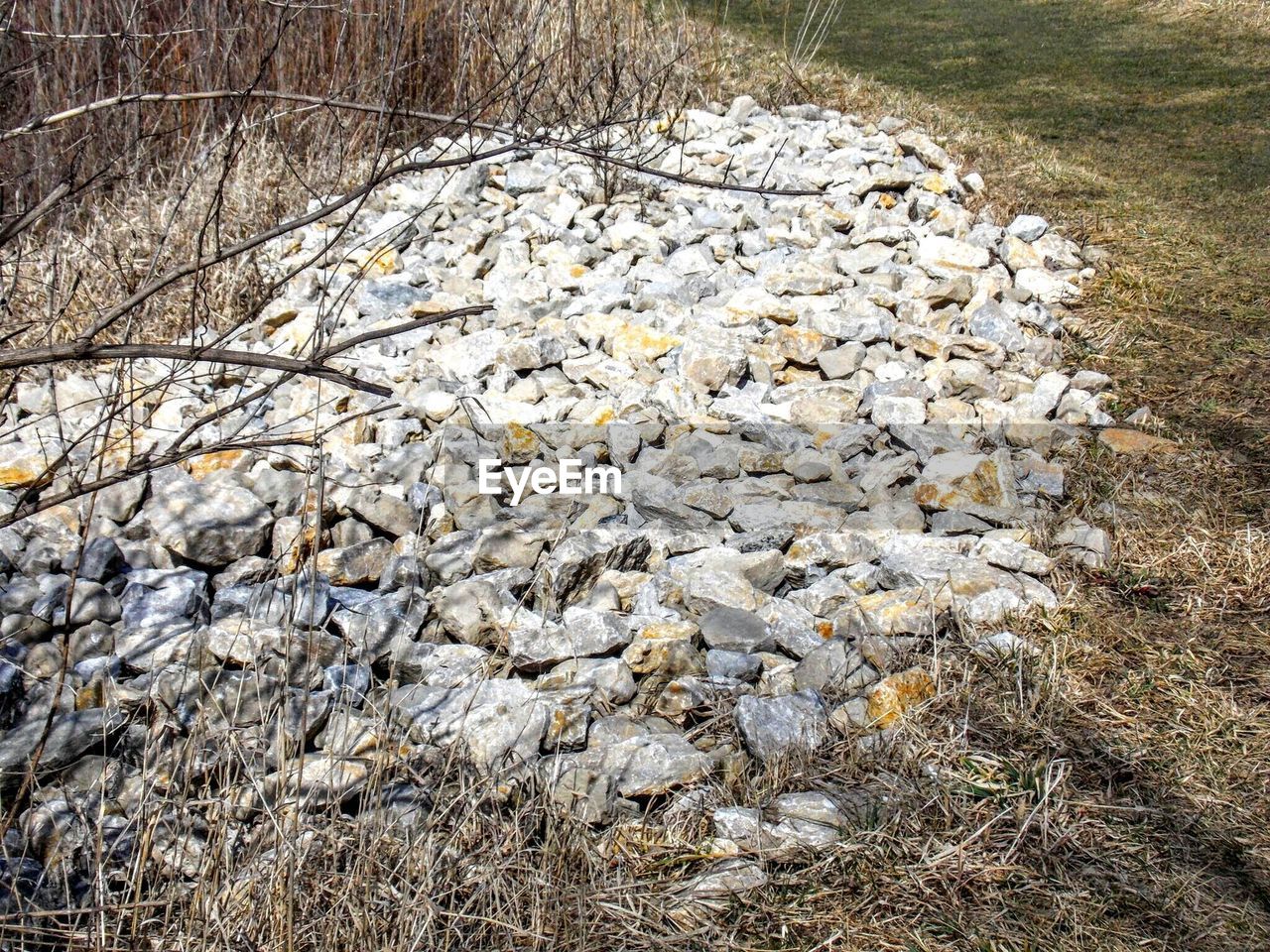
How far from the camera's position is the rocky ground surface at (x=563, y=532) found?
194 centimetres

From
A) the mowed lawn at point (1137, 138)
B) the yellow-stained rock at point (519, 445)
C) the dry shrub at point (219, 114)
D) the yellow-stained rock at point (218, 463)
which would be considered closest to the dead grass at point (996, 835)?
the mowed lawn at point (1137, 138)

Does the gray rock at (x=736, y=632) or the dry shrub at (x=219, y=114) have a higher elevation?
the dry shrub at (x=219, y=114)

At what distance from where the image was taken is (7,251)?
166 inches

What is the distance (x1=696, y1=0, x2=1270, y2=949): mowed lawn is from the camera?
1.75m

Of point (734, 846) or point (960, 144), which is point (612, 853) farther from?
point (960, 144)

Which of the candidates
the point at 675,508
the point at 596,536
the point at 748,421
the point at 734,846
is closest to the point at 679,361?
the point at 748,421

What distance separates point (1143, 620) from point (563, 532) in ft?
4.33

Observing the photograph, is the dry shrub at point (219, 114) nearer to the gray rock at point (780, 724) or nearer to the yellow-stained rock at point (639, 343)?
the yellow-stained rock at point (639, 343)

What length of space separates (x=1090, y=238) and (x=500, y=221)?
241cm

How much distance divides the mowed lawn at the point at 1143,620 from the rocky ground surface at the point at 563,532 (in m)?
0.15

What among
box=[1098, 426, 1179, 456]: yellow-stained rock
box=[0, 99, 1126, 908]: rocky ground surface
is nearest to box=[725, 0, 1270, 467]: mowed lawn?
box=[1098, 426, 1179, 456]: yellow-stained rock

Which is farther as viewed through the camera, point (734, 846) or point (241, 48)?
point (241, 48)

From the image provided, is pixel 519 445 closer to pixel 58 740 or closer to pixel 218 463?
pixel 218 463

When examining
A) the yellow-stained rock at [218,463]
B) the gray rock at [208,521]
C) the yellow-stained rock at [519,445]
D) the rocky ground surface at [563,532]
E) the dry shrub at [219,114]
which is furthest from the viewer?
the dry shrub at [219,114]
